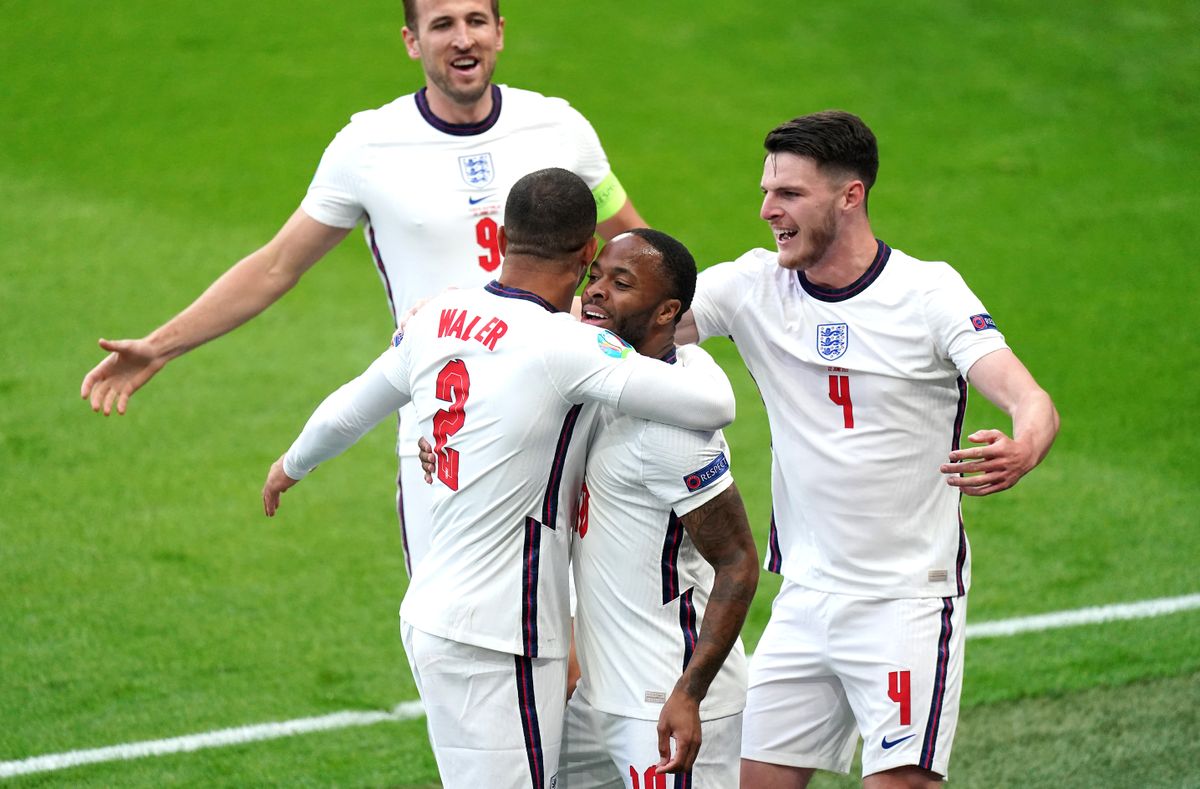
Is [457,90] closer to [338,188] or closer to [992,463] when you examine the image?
[338,188]

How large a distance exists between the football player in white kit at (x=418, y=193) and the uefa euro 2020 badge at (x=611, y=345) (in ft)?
4.75

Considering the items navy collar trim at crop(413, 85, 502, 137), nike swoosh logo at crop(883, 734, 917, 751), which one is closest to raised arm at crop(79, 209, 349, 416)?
navy collar trim at crop(413, 85, 502, 137)

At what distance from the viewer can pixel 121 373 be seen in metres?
5.02

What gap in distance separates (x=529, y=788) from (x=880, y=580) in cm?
119

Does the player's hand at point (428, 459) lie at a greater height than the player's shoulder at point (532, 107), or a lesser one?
lesser

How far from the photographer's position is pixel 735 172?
1305cm

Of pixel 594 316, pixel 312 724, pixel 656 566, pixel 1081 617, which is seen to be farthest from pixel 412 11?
pixel 1081 617

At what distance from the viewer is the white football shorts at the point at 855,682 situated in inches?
167

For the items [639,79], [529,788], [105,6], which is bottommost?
[529,788]

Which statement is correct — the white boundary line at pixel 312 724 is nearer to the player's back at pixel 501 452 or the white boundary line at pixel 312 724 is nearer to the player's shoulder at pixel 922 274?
the player's back at pixel 501 452

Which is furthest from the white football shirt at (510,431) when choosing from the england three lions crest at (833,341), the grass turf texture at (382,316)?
the grass turf texture at (382,316)

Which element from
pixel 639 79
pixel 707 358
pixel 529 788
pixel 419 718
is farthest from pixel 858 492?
pixel 639 79

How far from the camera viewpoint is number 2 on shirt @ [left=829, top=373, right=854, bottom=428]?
14.1 ft

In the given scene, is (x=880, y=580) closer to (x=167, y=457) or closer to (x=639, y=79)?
(x=167, y=457)
